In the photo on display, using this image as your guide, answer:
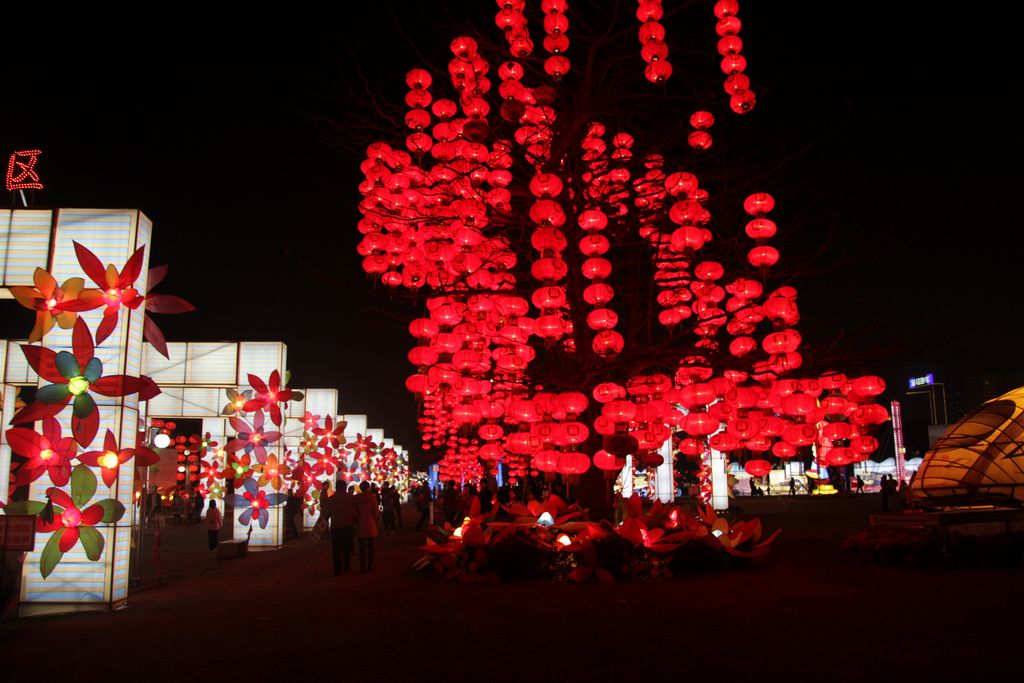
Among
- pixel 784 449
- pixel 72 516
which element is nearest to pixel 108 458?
pixel 72 516

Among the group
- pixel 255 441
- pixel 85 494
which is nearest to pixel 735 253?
pixel 85 494

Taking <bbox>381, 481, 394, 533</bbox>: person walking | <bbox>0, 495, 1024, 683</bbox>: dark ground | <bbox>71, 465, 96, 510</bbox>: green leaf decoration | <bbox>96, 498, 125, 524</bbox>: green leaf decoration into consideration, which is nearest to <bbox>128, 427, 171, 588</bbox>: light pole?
<bbox>0, 495, 1024, 683</bbox>: dark ground

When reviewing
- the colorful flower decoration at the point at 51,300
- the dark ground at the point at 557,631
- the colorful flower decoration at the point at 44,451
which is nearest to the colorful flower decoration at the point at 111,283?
the colorful flower decoration at the point at 51,300

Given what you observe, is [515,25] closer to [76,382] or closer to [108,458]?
[76,382]

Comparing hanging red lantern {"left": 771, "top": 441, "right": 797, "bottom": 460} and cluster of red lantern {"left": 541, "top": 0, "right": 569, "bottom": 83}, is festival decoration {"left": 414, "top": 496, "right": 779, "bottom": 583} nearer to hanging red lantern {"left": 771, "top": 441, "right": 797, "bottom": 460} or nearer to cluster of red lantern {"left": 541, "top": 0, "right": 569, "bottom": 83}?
hanging red lantern {"left": 771, "top": 441, "right": 797, "bottom": 460}

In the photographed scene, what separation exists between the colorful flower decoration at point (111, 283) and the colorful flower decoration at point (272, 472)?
33.0 ft

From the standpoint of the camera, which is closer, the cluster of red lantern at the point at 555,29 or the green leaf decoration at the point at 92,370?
the green leaf decoration at the point at 92,370

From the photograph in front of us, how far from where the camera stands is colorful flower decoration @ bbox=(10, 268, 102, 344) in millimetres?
9648

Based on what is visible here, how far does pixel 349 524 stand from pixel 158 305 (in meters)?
4.90

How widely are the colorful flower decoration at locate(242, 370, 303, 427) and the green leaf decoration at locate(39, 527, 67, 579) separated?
9.61 metres

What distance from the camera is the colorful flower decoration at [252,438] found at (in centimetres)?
1880

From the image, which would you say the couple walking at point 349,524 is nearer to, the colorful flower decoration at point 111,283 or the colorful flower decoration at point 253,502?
the colorful flower decoration at point 111,283

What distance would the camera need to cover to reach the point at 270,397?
19312 millimetres

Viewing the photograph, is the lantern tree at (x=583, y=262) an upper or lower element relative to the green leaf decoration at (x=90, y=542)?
upper
